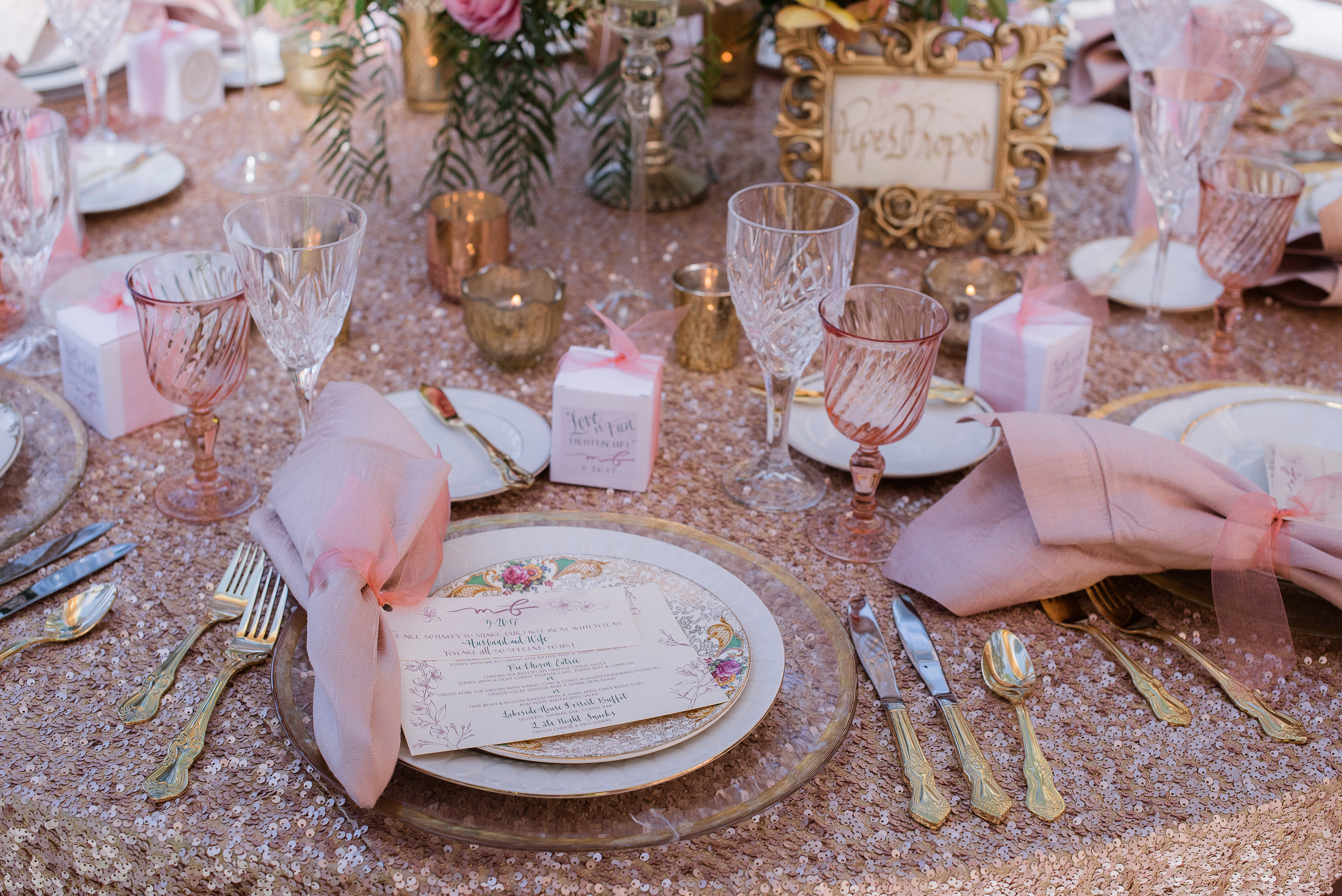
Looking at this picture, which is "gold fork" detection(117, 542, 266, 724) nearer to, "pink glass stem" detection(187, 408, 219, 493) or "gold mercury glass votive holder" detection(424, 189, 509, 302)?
"pink glass stem" detection(187, 408, 219, 493)

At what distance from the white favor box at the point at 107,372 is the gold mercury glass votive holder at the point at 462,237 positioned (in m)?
0.35

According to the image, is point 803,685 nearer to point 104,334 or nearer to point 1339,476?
point 1339,476

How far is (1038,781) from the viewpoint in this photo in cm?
73

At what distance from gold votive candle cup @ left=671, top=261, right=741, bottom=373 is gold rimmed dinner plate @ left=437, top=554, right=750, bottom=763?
1.36 feet

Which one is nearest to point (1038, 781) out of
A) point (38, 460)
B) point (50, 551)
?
point (50, 551)

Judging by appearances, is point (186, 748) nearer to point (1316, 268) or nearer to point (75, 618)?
point (75, 618)

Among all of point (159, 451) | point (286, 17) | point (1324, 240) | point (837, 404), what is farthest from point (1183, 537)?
point (286, 17)

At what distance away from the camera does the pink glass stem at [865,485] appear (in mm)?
946

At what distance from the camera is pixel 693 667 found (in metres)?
0.75

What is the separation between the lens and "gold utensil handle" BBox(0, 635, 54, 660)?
2.64 ft

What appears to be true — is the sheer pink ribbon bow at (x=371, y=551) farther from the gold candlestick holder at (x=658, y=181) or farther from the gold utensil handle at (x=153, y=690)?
the gold candlestick holder at (x=658, y=181)

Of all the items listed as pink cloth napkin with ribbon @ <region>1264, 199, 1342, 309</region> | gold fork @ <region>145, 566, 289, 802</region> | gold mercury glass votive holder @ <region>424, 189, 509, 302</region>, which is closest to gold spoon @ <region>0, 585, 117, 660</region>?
gold fork @ <region>145, 566, 289, 802</region>

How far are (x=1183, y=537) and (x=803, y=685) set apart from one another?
309 mm

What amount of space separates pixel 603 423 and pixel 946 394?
35cm
